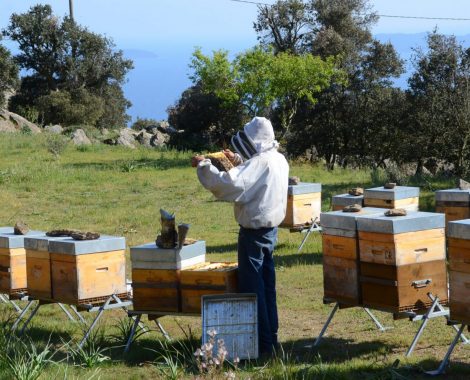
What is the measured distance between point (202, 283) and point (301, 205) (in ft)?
18.0

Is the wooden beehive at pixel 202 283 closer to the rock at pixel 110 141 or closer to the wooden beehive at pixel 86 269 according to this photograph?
the wooden beehive at pixel 86 269

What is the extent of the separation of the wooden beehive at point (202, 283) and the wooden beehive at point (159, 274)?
0.07 m

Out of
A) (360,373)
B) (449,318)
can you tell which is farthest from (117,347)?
(449,318)

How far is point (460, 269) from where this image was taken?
574 cm

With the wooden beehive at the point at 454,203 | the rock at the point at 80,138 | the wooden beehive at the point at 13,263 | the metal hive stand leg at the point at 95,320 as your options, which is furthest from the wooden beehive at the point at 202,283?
the rock at the point at 80,138

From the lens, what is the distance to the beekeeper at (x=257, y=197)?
6211mm

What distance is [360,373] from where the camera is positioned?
19.3 feet

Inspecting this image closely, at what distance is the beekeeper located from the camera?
6211 millimetres

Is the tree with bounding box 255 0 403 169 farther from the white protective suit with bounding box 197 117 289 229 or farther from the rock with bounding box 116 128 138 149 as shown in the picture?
the white protective suit with bounding box 197 117 289 229

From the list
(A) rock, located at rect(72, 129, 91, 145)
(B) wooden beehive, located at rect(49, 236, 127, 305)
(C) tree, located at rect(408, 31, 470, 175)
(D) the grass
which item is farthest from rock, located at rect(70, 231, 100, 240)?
(C) tree, located at rect(408, 31, 470, 175)

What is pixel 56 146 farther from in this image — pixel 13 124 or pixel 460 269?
pixel 460 269

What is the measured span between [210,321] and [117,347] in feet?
3.93

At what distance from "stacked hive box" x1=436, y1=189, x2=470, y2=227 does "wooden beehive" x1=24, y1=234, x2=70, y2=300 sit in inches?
198

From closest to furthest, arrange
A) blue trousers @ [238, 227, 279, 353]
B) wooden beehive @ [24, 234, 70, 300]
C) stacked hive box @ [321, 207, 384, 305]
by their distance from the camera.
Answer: blue trousers @ [238, 227, 279, 353], stacked hive box @ [321, 207, 384, 305], wooden beehive @ [24, 234, 70, 300]
